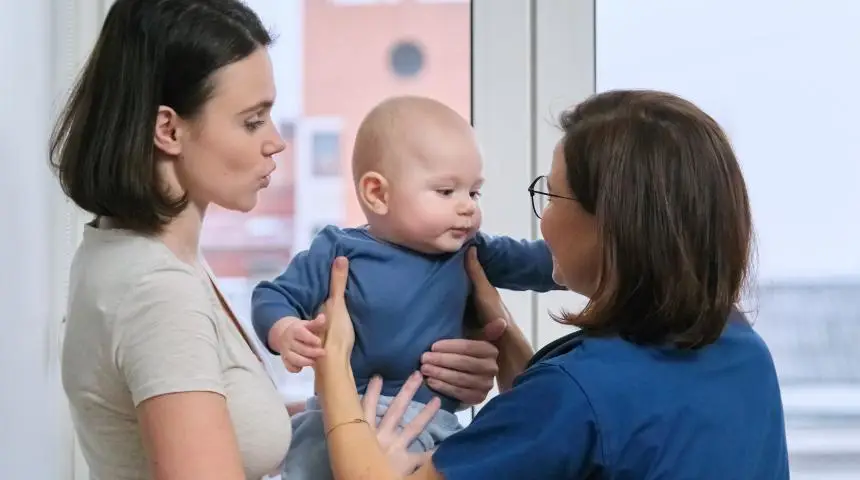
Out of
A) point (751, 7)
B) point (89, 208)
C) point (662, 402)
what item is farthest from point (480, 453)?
point (751, 7)

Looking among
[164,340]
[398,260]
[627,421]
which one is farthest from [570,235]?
[164,340]

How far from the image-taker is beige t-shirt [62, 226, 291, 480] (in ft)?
3.59

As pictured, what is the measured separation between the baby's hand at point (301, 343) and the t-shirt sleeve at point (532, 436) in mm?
281

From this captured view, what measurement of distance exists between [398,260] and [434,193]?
0.12 metres

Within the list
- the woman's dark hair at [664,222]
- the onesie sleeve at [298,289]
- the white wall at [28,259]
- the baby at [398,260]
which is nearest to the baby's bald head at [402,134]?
the baby at [398,260]

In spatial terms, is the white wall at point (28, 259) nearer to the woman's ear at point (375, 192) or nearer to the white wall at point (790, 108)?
the woman's ear at point (375, 192)

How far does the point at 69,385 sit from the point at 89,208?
0.23m

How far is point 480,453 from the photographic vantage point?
1.11 metres

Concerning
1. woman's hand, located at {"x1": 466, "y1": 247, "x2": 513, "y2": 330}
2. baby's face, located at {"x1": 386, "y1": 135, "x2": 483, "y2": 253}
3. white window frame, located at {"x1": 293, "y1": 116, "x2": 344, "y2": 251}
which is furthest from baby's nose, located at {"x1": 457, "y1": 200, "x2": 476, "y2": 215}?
white window frame, located at {"x1": 293, "y1": 116, "x2": 344, "y2": 251}

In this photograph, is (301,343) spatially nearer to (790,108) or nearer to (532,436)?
(532,436)

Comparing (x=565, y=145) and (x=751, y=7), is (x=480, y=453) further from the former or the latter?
(x=751, y=7)

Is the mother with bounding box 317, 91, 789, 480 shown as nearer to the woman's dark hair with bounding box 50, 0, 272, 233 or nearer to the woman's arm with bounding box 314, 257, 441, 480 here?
the woman's arm with bounding box 314, 257, 441, 480

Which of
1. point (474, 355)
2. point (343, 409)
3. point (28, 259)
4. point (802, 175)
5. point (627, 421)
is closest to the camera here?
point (627, 421)

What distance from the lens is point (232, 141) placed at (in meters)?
1.22
